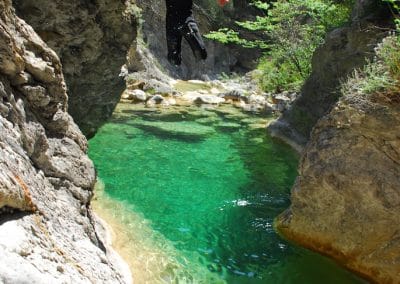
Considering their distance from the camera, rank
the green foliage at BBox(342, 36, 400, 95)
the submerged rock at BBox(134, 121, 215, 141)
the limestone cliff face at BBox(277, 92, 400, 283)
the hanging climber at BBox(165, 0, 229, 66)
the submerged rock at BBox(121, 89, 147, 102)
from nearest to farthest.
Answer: the hanging climber at BBox(165, 0, 229, 66), the green foliage at BBox(342, 36, 400, 95), the limestone cliff face at BBox(277, 92, 400, 283), the submerged rock at BBox(134, 121, 215, 141), the submerged rock at BBox(121, 89, 147, 102)

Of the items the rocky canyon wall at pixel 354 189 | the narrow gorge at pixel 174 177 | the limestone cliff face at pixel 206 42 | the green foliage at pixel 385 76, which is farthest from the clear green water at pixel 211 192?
the limestone cliff face at pixel 206 42

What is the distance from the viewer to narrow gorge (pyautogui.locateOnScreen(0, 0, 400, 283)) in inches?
136

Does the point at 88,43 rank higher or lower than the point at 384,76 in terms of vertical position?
higher

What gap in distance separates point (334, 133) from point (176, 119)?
1031cm

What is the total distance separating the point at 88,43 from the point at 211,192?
3.88 meters

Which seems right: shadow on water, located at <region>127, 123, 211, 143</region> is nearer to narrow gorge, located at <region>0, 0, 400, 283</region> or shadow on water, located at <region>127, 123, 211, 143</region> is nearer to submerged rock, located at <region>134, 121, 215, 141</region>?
submerged rock, located at <region>134, 121, 215, 141</region>

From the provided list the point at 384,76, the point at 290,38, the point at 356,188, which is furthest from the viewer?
the point at 290,38

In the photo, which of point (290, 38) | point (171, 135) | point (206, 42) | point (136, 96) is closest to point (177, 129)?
point (171, 135)

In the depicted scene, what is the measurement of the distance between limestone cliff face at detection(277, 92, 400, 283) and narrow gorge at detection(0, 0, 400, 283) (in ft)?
0.05

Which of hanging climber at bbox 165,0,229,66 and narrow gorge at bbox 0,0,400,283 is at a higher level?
hanging climber at bbox 165,0,229,66

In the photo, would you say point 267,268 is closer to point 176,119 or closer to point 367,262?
point 367,262

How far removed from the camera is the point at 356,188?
18.0 ft

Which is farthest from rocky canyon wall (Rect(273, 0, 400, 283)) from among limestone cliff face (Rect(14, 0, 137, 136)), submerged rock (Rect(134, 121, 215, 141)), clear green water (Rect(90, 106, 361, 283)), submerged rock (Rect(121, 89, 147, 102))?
submerged rock (Rect(121, 89, 147, 102))

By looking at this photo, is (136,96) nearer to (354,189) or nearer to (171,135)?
(171,135)
